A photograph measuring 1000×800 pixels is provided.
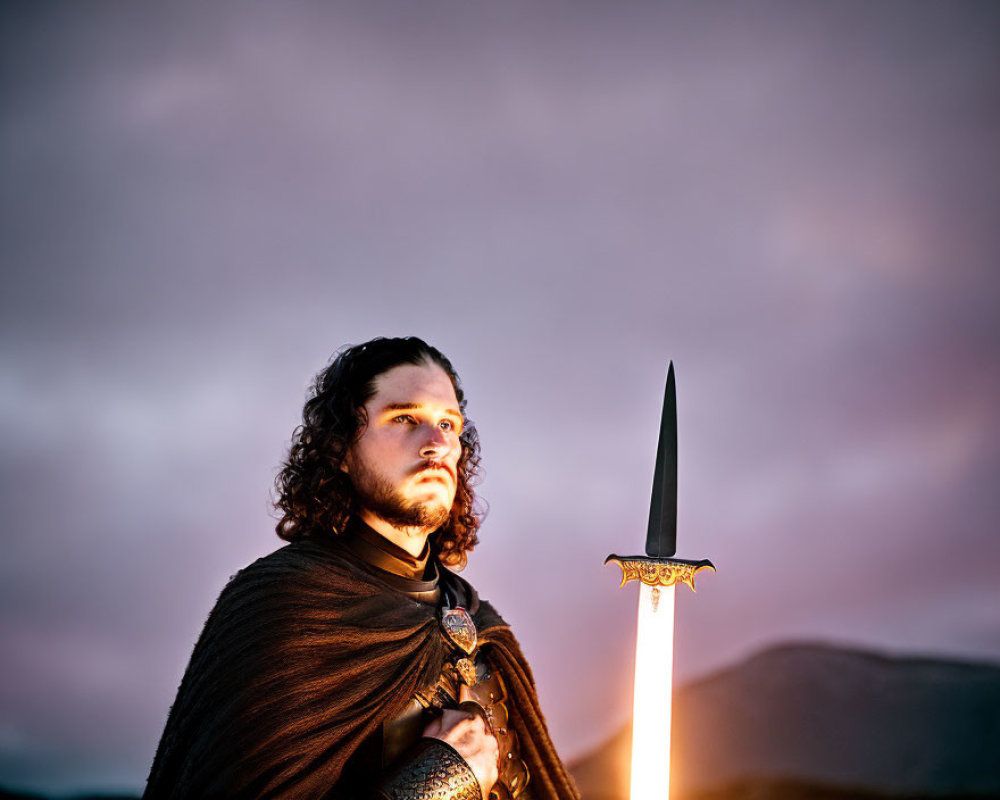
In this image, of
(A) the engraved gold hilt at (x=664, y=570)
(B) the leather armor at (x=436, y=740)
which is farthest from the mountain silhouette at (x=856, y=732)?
(B) the leather armor at (x=436, y=740)

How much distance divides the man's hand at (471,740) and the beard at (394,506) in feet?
1.74

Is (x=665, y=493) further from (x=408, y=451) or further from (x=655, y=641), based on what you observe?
(x=408, y=451)

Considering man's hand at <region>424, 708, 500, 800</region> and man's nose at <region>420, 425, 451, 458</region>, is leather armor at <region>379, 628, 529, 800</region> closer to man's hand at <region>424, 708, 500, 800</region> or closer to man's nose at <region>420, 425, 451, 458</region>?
man's hand at <region>424, 708, 500, 800</region>

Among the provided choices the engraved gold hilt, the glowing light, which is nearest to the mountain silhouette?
the glowing light

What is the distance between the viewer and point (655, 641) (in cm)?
296

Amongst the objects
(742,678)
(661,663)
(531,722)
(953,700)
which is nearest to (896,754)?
(953,700)

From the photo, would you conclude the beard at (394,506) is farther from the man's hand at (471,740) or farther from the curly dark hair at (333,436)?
the man's hand at (471,740)

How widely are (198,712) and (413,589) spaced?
676 mm

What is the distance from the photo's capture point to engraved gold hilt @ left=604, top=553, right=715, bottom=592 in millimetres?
2928

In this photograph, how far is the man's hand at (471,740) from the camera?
2326 mm

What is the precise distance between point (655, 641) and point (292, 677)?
50.6 inches

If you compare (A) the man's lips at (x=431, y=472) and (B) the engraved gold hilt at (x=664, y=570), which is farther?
(B) the engraved gold hilt at (x=664, y=570)

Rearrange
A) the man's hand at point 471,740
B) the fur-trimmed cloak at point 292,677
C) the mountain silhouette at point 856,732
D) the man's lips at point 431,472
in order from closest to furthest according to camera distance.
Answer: the fur-trimmed cloak at point 292,677 → the man's hand at point 471,740 → the man's lips at point 431,472 → the mountain silhouette at point 856,732

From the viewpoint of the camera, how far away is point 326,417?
274 centimetres
